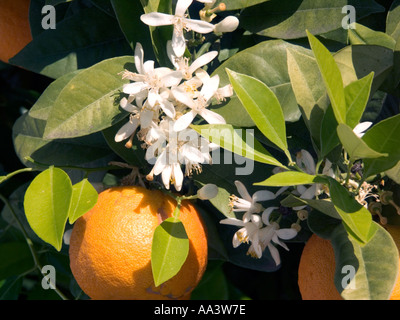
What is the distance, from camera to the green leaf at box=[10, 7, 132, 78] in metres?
0.97

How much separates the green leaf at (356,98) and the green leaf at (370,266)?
0.46ft

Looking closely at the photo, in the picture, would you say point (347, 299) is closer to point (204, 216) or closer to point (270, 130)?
point (270, 130)

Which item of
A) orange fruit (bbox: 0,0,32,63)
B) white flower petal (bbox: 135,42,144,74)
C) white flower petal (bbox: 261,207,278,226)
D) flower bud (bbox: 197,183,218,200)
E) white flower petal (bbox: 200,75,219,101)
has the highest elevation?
orange fruit (bbox: 0,0,32,63)

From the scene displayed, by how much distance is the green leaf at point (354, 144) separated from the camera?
0.63 meters

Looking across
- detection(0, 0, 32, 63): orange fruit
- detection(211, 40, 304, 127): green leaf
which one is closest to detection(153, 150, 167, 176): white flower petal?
detection(211, 40, 304, 127): green leaf

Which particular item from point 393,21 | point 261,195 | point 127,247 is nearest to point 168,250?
point 127,247

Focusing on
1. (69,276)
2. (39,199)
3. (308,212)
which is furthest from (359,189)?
(69,276)

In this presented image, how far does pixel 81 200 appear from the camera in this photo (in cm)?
79

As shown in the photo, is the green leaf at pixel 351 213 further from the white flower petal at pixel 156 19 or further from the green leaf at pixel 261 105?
the white flower petal at pixel 156 19

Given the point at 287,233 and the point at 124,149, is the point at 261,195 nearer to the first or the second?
the point at 287,233

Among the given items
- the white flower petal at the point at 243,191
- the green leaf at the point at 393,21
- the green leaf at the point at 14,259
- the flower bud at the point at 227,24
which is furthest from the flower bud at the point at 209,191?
the green leaf at the point at 14,259

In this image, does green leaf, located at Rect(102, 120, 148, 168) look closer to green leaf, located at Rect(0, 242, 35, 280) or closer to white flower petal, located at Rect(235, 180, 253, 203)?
white flower petal, located at Rect(235, 180, 253, 203)

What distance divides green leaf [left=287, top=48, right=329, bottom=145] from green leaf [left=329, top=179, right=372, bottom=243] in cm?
10

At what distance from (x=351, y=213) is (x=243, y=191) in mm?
208
